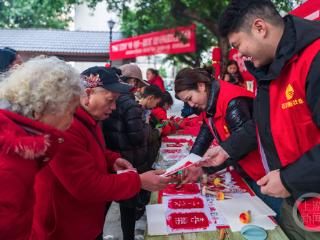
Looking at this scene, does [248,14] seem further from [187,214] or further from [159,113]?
[159,113]

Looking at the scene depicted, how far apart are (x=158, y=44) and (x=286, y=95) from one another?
10.1 meters

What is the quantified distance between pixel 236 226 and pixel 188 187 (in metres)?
0.59

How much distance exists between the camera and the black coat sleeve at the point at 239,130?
69.7 inches

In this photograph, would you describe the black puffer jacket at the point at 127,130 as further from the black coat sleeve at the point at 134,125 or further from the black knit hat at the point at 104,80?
the black knit hat at the point at 104,80

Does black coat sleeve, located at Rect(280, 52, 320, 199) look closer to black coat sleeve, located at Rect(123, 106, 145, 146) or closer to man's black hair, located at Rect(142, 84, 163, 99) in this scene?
black coat sleeve, located at Rect(123, 106, 145, 146)

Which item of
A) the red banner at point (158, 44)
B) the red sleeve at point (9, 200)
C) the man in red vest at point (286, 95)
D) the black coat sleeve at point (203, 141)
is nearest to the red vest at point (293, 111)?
the man in red vest at point (286, 95)

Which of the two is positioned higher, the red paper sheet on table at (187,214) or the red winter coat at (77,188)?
the red winter coat at (77,188)

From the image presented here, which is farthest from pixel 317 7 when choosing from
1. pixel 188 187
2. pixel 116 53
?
pixel 116 53

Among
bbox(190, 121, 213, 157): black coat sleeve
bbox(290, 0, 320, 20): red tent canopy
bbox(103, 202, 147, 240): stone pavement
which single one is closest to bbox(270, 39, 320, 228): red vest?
bbox(190, 121, 213, 157): black coat sleeve

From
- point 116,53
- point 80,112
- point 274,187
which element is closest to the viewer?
point 274,187

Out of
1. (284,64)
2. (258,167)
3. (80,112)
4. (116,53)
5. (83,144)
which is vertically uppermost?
A: (116,53)

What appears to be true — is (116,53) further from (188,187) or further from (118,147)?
(188,187)

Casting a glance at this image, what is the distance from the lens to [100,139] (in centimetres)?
172

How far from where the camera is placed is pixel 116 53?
491 inches
